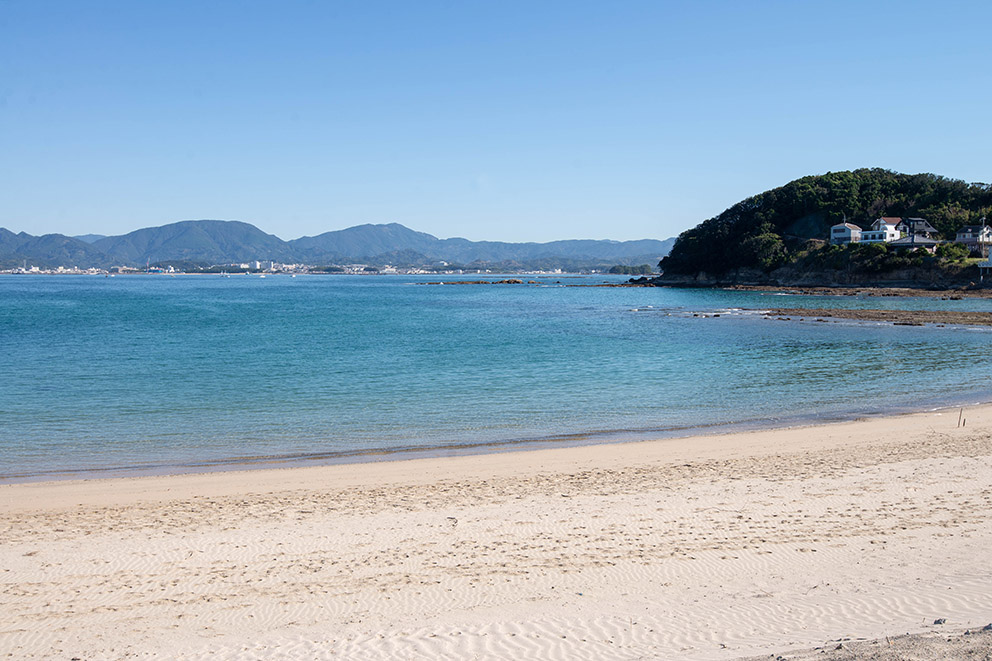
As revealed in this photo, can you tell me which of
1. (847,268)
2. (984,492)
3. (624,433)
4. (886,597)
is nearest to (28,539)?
(886,597)

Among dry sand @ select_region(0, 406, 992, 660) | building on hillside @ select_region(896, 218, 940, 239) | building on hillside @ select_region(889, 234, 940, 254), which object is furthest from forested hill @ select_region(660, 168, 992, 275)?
dry sand @ select_region(0, 406, 992, 660)

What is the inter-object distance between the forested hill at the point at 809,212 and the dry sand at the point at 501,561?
350 feet

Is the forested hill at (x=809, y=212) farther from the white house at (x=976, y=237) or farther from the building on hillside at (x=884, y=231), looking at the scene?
the white house at (x=976, y=237)

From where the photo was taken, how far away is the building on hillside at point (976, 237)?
302 feet

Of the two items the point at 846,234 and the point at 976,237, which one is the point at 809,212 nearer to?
the point at 846,234

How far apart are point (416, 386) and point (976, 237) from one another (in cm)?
9965

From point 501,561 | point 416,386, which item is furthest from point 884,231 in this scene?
point 501,561

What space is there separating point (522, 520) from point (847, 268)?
99.2 m

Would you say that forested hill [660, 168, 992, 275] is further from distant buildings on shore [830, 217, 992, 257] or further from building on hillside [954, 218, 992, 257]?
building on hillside [954, 218, 992, 257]

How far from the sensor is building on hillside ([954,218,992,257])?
3629 inches

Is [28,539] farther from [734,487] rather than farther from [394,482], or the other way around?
[734,487]

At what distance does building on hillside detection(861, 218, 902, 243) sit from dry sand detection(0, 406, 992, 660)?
102 meters

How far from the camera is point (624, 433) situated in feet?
51.2

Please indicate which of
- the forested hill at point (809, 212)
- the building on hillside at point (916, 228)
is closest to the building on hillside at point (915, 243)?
the building on hillside at point (916, 228)
